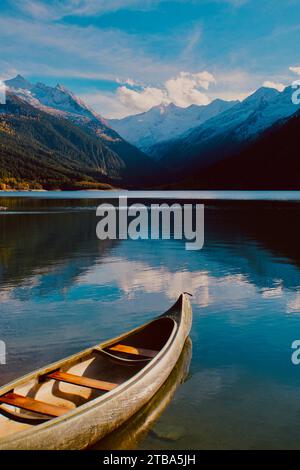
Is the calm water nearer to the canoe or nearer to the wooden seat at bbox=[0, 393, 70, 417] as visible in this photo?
the canoe

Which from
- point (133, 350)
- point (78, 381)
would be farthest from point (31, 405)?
point (133, 350)

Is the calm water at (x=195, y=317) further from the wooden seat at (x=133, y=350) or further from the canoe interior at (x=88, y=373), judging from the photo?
the canoe interior at (x=88, y=373)

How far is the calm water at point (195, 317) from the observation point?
→ 45.8ft

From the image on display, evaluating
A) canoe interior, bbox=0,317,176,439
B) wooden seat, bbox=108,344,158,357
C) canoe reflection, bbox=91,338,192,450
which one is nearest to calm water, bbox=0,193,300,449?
canoe reflection, bbox=91,338,192,450

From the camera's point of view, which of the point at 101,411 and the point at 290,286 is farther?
the point at 290,286

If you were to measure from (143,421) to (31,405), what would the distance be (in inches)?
143

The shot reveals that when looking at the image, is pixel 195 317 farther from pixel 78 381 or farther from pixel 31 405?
pixel 31 405

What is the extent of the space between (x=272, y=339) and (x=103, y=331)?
815 cm

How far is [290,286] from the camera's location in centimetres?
3316

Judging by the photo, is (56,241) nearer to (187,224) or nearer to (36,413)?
(187,224)

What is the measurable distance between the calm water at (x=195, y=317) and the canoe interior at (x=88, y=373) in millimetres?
1575

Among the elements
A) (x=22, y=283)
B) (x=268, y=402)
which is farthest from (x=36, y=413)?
(x=22, y=283)

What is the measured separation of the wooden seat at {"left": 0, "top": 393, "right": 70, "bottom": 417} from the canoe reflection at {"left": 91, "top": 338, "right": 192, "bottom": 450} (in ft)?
5.05

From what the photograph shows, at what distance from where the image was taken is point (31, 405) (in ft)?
40.5
